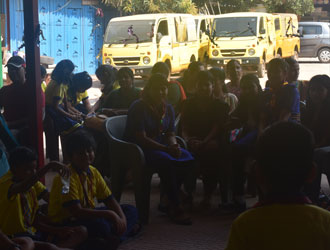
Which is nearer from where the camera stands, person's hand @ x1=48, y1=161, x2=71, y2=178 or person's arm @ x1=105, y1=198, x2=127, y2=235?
person's hand @ x1=48, y1=161, x2=71, y2=178

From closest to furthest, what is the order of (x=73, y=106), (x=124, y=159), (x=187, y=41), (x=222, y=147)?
(x=124, y=159), (x=222, y=147), (x=73, y=106), (x=187, y=41)

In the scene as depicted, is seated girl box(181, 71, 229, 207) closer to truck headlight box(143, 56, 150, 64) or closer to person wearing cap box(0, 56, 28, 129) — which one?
person wearing cap box(0, 56, 28, 129)

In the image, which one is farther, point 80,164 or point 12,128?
point 12,128

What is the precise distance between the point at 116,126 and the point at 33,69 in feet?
2.97

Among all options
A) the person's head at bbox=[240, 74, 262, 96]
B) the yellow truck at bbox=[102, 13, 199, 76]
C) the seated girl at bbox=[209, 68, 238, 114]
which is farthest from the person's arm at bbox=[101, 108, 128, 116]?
the yellow truck at bbox=[102, 13, 199, 76]

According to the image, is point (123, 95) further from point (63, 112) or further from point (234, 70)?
point (234, 70)

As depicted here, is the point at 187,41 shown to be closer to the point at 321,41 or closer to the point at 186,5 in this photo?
the point at 186,5

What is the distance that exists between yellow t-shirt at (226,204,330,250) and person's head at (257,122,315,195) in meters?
0.06

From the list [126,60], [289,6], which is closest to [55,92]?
[126,60]

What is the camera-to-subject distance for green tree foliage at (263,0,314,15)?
31.4 meters

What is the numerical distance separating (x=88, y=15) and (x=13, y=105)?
16294mm

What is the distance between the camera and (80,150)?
403 centimetres

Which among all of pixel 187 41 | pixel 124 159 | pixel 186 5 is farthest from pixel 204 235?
pixel 186 5

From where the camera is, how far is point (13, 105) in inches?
255
